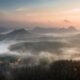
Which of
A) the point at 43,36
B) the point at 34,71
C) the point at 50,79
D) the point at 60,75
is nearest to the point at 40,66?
the point at 34,71

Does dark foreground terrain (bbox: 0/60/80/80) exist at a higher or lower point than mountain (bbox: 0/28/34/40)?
lower

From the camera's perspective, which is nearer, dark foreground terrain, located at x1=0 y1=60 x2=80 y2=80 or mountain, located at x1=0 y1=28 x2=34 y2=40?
mountain, located at x1=0 y1=28 x2=34 y2=40

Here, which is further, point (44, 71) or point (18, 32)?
point (44, 71)

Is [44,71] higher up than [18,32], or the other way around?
[18,32]

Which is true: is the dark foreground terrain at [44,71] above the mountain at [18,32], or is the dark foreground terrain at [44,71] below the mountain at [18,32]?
below

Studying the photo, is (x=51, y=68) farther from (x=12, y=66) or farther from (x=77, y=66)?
(x=12, y=66)

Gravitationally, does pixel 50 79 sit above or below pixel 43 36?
below

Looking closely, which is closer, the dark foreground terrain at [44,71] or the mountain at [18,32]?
the mountain at [18,32]

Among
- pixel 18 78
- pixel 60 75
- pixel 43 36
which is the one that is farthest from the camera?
pixel 18 78
